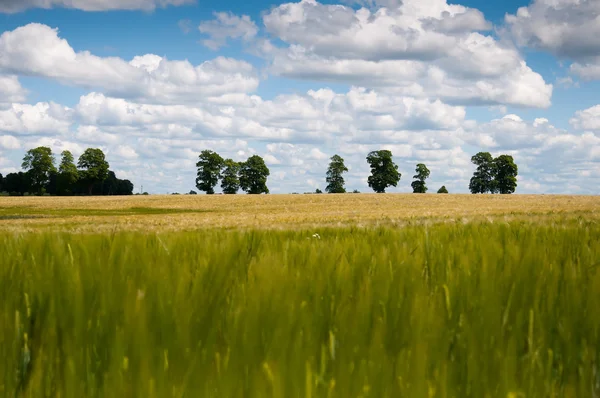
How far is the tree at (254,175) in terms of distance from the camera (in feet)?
486

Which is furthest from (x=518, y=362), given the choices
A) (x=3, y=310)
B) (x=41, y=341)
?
(x=3, y=310)

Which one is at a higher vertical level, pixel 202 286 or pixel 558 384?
pixel 202 286

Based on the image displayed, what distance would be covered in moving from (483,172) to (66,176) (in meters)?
109

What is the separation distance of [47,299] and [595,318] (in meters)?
1.86

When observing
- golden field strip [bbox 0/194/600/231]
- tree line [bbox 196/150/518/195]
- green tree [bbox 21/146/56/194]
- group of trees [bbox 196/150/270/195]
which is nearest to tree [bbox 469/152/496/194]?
tree line [bbox 196/150/518/195]

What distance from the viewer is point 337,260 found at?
8.19ft

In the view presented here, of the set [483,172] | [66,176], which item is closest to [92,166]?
[66,176]

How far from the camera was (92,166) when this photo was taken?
138500 mm

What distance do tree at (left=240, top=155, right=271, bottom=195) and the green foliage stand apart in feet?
479

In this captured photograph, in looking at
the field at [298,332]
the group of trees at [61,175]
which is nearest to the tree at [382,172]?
the group of trees at [61,175]

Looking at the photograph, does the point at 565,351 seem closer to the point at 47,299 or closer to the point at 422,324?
the point at 422,324

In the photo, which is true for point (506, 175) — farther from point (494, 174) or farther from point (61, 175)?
point (61, 175)

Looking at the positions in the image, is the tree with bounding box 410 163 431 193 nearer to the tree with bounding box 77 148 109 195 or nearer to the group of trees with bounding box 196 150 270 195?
the group of trees with bounding box 196 150 270 195

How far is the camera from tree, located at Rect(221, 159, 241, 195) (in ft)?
490
